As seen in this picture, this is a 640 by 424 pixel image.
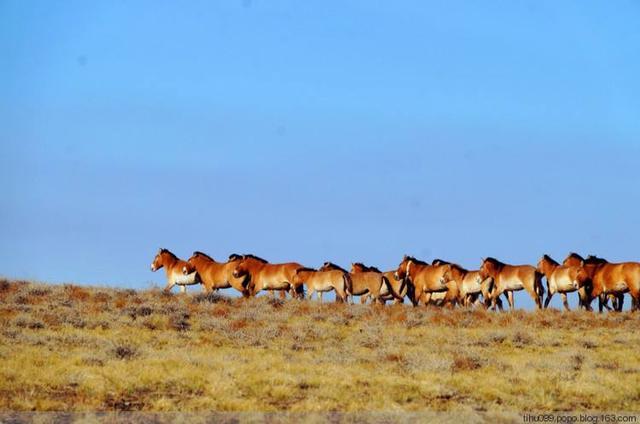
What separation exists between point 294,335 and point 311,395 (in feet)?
23.7

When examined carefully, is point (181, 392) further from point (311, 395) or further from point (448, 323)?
point (448, 323)

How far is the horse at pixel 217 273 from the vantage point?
36.8 metres

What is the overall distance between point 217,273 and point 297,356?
17776 millimetres

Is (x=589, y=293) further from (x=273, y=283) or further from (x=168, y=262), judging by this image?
(x=168, y=262)

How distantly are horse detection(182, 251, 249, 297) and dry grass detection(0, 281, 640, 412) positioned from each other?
6.83 meters

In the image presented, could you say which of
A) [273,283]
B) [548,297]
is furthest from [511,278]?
[273,283]

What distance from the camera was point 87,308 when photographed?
26359mm

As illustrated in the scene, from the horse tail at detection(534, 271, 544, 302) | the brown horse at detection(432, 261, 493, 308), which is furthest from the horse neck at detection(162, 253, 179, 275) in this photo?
the horse tail at detection(534, 271, 544, 302)

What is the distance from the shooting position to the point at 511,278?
117ft

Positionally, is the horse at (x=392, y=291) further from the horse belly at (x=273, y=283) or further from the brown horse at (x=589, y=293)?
the brown horse at (x=589, y=293)

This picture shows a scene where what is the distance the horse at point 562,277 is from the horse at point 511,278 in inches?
16.6

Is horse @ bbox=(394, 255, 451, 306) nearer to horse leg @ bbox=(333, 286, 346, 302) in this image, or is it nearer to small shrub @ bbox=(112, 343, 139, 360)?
horse leg @ bbox=(333, 286, 346, 302)

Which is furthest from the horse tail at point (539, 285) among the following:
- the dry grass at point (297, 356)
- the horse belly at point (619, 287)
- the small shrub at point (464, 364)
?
the small shrub at point (464, 364)

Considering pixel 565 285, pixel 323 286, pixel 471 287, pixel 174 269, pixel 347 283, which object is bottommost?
pixel 565 285
